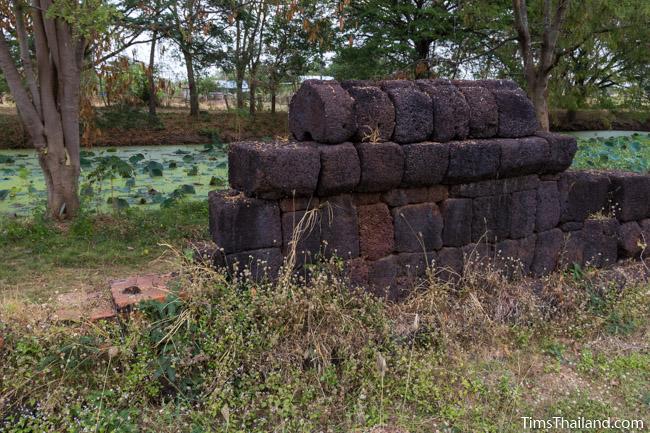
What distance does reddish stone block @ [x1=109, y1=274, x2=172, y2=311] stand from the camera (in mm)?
3686

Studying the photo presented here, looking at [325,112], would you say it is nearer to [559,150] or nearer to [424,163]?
[424,163]

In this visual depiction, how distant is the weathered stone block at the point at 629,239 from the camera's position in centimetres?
544

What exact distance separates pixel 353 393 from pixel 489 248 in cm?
196

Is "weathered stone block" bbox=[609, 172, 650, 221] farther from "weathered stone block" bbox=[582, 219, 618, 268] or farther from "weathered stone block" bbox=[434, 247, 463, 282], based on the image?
"weathered stone block" bbox=[434, 247, 463, 282]

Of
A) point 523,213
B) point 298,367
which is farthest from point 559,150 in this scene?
point 298,367

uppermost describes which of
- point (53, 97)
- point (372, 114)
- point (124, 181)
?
point (53, 97)

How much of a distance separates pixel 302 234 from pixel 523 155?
2.02 m

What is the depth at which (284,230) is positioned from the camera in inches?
155

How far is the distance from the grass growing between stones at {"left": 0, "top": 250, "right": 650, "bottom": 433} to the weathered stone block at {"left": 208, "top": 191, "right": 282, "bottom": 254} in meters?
0.27

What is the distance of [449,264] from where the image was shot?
180 inches

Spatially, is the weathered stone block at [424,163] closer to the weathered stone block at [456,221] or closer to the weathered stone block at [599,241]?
the weathered stone block at [456,221]

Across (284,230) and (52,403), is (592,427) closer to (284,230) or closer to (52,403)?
(284,230)

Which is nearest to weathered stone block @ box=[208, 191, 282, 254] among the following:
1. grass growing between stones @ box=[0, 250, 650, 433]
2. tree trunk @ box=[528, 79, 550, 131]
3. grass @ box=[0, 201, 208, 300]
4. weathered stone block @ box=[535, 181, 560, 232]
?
grass growing between stones @ box=[0, 250, 650, 433]

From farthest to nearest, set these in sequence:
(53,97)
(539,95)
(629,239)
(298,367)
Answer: (539,95)
(53,97)
(629,239)
(298,367)
